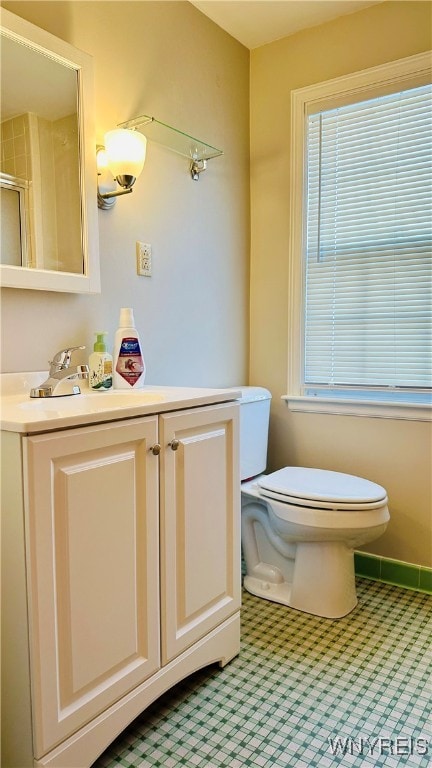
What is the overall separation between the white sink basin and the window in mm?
971

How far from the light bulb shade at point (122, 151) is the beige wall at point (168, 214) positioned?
0.35 ft

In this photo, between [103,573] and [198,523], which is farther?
[198,523]

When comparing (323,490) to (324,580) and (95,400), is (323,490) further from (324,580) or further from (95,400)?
(95,400)

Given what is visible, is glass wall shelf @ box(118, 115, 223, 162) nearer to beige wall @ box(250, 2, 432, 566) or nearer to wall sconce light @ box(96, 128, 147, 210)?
wall sconce light @ box(96, 128, 147, 210)

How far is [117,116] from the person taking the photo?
159cm

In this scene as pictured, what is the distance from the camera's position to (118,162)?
1.46 metres

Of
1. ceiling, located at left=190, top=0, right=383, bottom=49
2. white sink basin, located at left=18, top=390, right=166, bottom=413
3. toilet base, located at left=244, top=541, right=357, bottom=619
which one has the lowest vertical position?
toilet base, located at left=244, top=541, right=357, bottom=619

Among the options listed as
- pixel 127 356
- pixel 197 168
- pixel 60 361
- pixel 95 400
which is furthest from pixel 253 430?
pixel 197 168

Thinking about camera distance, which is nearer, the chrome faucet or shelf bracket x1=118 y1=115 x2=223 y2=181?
the chrome faucet

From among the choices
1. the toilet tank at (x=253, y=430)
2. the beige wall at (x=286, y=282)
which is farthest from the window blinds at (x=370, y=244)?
the toilet tank at (x=253, y=430)

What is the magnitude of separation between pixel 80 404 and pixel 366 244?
1.35 m

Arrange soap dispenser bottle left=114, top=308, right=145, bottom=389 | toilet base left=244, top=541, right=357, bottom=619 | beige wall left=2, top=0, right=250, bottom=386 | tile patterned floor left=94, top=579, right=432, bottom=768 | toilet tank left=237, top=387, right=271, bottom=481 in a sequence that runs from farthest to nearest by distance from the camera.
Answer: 1. toilet tank left=237, top=387, right=271, bottom=481
2. toilet base left=244, top=541, right=357, bottom=619
3. soap dispenser bottle left=114, top=308, right=145, bottom=389
4. beige wall left=2, top=0, right=250, bottom=386
5. tile patterned floor left=94, top=579, right=432, bottom=768

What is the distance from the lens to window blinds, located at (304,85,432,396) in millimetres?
1897

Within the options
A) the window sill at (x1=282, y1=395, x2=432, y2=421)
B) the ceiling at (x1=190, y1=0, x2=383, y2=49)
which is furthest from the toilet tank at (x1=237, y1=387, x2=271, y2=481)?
the ceiling at (x1=190, y1=0, x2=383, y2=49)
